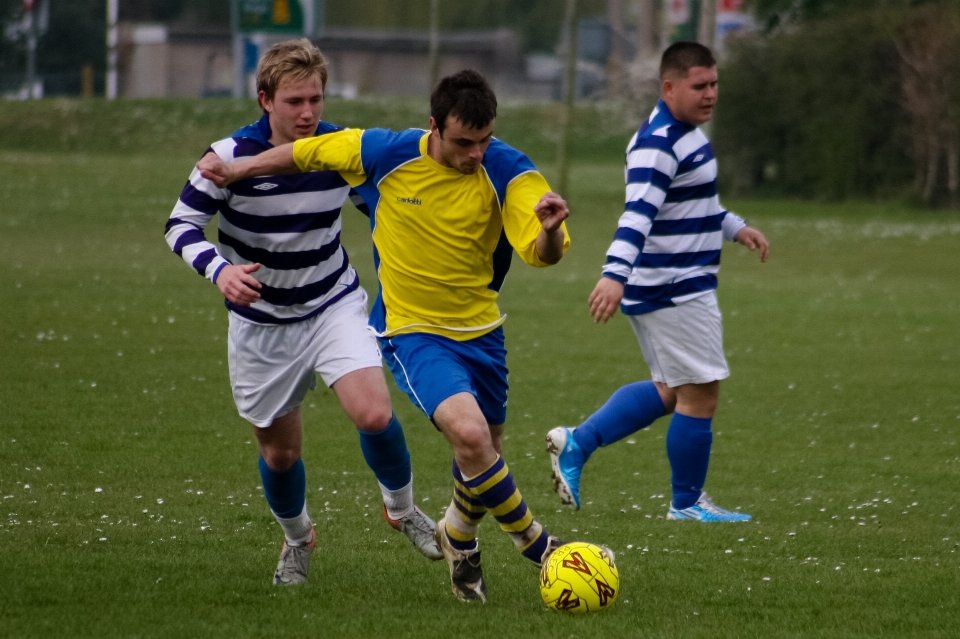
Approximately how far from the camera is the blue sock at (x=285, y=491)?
579 centimetres

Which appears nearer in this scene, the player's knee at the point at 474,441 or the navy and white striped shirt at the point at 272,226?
the player's knee at the point at 474,441

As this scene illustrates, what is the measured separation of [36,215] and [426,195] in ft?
71.1

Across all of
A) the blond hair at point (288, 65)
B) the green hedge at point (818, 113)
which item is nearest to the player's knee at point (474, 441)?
the blond hair at point (288, 65)

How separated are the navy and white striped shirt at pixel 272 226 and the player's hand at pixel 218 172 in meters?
0.12

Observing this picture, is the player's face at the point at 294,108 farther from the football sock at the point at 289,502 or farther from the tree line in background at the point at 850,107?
the tree line in background at the point at 850,107

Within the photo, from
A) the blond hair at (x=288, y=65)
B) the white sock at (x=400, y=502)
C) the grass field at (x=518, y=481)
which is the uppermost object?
the blond hair at (x=288, y=65)

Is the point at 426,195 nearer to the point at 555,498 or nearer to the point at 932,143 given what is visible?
the point at 555,498

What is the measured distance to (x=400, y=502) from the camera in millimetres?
5871

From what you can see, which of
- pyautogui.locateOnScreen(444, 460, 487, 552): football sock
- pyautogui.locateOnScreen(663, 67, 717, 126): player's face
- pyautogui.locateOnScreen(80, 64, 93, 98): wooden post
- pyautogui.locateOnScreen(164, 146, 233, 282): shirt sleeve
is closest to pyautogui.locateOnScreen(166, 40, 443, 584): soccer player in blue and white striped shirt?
pyautogui.locateOnScreen(164, 146, 233, 282): shirt sleeve

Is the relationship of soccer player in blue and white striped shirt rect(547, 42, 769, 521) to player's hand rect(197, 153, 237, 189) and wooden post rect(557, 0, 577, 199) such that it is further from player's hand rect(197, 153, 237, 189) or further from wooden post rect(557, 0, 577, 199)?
wooden post rect(557, 0, 577, 199)

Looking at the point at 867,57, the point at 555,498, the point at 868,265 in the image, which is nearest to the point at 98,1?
the point at 867,57

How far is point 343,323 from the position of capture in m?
5.73

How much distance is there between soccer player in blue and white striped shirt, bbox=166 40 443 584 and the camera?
5.61m

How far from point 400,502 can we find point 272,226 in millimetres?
1274
